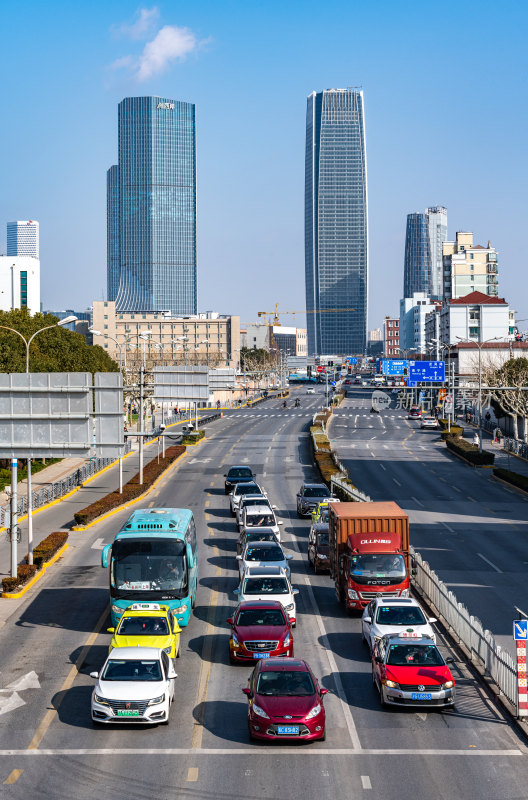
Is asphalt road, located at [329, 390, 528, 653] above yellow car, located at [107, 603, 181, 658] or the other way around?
the other way around

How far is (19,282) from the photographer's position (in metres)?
191

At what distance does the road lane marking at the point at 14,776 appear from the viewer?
17250 millimetres

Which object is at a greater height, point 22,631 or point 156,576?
point 156,576

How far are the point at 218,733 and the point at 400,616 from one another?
719 centimetres

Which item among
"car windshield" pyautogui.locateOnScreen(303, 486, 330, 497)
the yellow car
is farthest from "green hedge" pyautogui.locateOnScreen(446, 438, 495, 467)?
the yellow car

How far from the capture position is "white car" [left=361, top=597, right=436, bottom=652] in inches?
964

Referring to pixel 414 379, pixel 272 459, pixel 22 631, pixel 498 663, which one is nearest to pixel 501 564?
pixel 498 663

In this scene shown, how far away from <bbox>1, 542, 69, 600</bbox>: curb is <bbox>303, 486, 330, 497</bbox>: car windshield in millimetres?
14781

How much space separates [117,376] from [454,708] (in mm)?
18162

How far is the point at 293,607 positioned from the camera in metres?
28.2

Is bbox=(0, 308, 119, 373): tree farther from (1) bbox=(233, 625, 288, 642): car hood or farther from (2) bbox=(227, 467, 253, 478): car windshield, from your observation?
(1) bbox=(233, 625, 288, 642): car hood

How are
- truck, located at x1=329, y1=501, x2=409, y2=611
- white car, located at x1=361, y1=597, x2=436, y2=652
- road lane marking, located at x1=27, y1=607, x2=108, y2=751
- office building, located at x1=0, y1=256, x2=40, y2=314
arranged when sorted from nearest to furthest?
road lane marking, located at x1=27, y1=607, x2=108, y2=751 < white car, located at x1=361, y1=597, x2=436, y2=652 < truck, located at x1=329, y1=501, x2=409, y2=611 < office building, located at x1=0, y1=256, x2=40, y2=314

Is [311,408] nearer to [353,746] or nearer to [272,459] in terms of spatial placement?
[272,459]

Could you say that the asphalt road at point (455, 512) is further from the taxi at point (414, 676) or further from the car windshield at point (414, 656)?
the taxi at point (414, 676)
